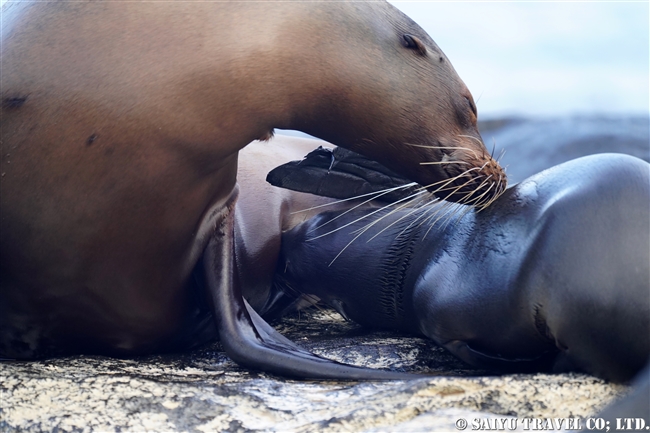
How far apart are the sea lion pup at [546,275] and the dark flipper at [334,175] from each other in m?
0.47

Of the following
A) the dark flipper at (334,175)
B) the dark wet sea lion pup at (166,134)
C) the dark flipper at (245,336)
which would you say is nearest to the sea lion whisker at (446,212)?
the dark wet sea lion pup at (166,134)

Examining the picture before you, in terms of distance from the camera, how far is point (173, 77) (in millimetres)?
2936

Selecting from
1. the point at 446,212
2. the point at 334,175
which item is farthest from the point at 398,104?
the point at 334,175

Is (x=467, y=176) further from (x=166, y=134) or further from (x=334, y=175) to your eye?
(x=166, y=134)

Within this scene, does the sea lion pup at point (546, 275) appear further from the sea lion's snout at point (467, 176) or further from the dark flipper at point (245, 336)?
the dark flipper at point (245, 336)

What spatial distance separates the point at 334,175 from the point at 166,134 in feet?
3.91

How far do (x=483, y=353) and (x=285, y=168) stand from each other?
1403 millimetres

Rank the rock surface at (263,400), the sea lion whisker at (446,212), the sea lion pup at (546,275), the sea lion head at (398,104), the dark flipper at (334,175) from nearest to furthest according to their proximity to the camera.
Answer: the rock surface at (263,400) < the sea lion pup at (546,275) < the sea lion head at (398,104) < the sea lion whisker at (446,212) < the dark flipper at (334,175)

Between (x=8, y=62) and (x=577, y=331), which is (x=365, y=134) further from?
(x=8, y=62)

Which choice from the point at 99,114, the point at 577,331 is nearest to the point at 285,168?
Answer: the point at 99,114

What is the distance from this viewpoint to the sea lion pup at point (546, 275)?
2.63m

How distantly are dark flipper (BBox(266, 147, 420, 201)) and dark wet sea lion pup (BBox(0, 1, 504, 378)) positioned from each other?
0.51 metres

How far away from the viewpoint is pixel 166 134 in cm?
296

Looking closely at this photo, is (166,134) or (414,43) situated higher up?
(414,43)
